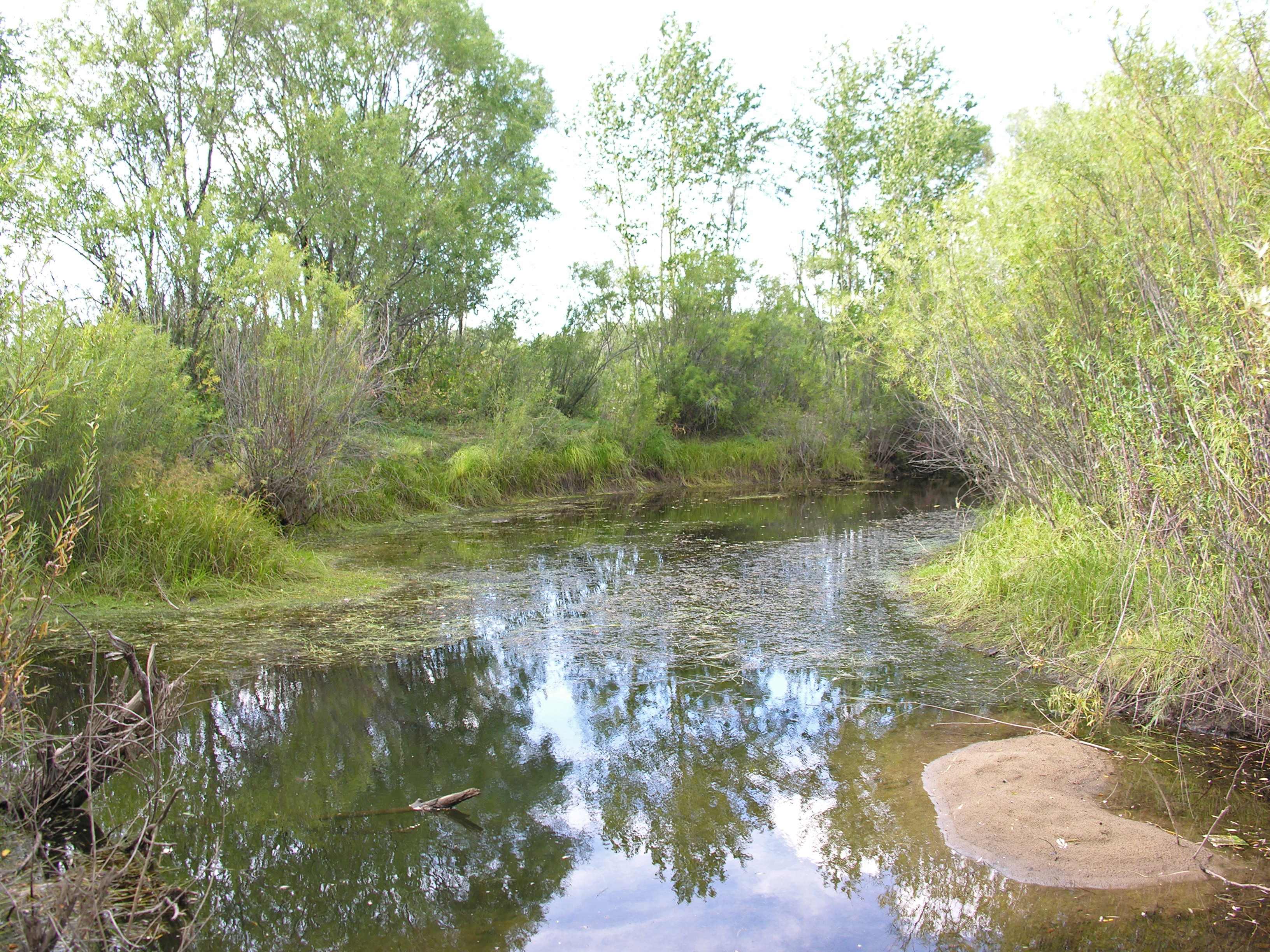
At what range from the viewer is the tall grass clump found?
362 cm

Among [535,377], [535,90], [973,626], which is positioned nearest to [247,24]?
[535,90]

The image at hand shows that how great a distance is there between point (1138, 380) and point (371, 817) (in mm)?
4187

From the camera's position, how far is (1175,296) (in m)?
4.10

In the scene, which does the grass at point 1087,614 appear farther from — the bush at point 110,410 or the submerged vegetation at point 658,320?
the bush at point 110,410

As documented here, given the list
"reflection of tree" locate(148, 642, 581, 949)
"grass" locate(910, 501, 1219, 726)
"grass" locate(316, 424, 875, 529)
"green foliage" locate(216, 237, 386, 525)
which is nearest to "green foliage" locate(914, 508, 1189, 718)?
"grass" locate(910, 501, 1219, 726)

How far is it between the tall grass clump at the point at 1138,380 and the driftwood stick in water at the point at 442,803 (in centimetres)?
279

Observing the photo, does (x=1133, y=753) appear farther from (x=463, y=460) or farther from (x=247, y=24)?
(x=247, y=24)

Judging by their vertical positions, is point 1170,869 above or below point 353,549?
below

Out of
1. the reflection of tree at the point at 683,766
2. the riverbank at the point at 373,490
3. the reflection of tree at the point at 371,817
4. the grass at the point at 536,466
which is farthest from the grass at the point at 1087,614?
the grass at the point at 536,466

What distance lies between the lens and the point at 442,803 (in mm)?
3396

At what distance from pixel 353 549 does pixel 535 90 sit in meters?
13.2

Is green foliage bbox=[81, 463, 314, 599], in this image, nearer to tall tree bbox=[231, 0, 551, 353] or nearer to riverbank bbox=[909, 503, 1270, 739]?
riverbank bbox=[909, 503, 1270, 739]

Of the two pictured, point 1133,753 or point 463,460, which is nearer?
point 1133,753

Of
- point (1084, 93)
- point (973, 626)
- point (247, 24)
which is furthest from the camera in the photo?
point (247, 24)
